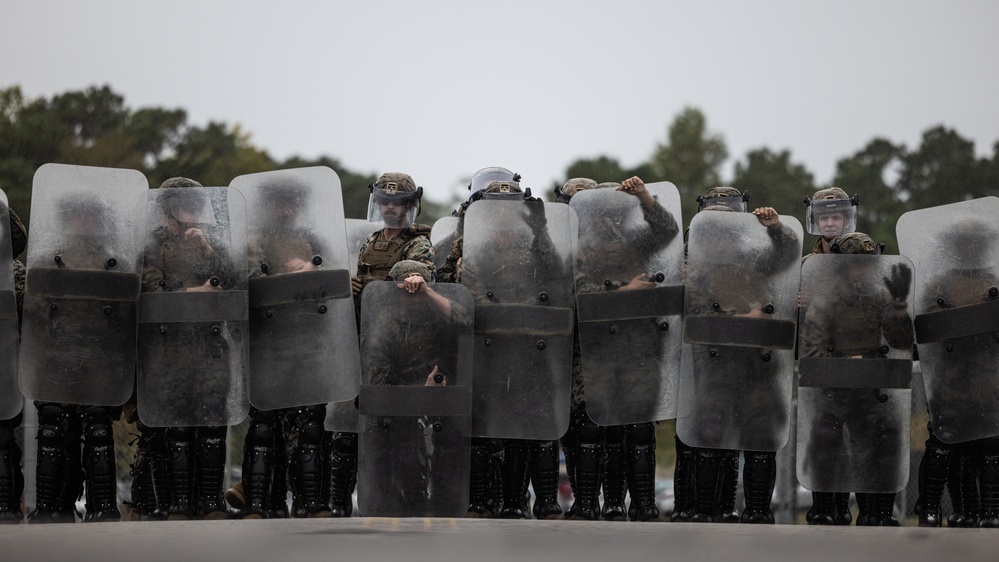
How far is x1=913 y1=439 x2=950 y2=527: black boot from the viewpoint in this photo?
263 inches

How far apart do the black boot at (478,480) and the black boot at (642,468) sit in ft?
2.73

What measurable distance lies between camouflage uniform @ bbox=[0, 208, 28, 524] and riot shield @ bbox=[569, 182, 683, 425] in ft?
10.3

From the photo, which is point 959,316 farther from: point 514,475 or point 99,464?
point 99,464

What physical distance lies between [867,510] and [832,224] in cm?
168

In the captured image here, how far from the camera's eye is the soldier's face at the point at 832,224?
7.00 meters

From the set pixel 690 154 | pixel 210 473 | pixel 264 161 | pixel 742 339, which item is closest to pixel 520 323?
pixel 742 339

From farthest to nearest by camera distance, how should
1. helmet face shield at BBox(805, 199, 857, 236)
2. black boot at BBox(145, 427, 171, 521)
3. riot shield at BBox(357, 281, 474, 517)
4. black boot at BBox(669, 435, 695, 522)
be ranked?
helmet face shield at BBox(805, 199, 857, 236) → black boot at BBox(669, 435, 695, 522) → black boot at BBox(145, 427, 171, 521) → riot shield at BBox(357, 281, 474, 517)

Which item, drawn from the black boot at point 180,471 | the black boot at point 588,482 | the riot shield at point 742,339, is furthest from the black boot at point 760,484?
the black boot at point 180,471

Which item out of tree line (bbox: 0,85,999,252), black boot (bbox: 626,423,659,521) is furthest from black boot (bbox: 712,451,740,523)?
tree line (bbox: 0,85,999,252)

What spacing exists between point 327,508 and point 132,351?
1.41 metres

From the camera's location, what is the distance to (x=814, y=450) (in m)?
6.38

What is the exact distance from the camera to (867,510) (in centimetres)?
663

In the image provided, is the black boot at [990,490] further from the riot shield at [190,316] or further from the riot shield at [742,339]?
the riot shield at [190,316]

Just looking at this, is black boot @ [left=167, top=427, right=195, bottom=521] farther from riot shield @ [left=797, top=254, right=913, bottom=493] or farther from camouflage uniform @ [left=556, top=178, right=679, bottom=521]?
riot shield @ [left=797, top=254, right=913, bottom=493]
